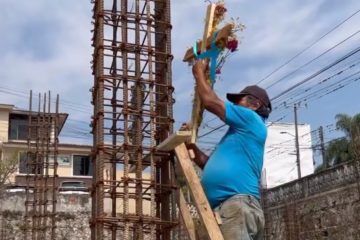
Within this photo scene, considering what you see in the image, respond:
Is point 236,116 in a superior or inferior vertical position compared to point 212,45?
inferior

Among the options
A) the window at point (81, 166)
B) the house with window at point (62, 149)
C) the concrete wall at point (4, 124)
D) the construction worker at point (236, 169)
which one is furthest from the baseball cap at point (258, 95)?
the concrete wall at point (4, 124)

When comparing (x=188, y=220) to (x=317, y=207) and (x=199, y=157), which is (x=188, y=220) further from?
(x=317, y=207)

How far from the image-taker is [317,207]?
12508 millimetres

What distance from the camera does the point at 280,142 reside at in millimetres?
36344

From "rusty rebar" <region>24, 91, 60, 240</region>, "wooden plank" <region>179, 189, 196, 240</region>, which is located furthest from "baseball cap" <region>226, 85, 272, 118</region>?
"rusty rebar" <region>24, 91, 60, 240</region>

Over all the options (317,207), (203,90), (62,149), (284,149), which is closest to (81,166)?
(62,149)

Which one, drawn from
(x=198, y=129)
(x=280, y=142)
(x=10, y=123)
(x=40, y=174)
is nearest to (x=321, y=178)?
(x=40, y=174)

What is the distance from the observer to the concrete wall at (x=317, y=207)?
1134 centimetres

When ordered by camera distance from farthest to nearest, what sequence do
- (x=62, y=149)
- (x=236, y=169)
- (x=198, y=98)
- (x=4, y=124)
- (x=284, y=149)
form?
1. (x=284, y=149)
2. (x=4, y=124)
3. (x=62, y=149)
4. (x=198, y=98)
5. (x=236, y=169)

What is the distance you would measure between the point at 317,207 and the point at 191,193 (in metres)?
9.68

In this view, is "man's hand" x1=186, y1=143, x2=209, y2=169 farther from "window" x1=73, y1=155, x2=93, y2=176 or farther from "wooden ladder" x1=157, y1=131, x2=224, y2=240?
"window" x1=73, y1=155, x2=93, y2=176

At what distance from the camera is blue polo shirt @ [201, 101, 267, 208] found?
10.2ft

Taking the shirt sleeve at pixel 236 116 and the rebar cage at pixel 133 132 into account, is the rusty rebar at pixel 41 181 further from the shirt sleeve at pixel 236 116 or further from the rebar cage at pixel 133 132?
the shirt sleeve at pixel 236 116

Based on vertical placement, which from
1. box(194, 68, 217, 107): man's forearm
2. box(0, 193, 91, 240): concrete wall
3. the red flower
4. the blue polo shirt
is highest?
box(0, 193, 91, 240): concrete wall
